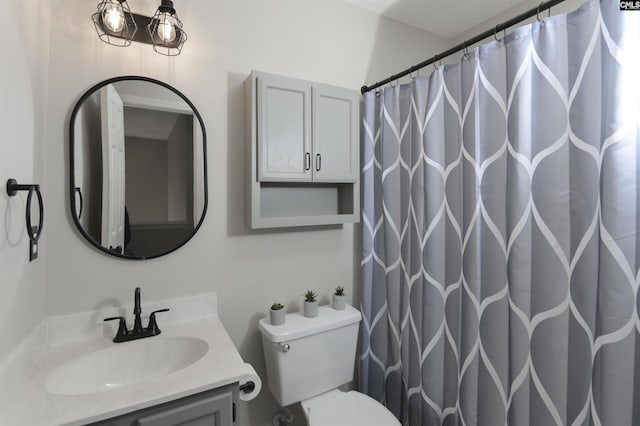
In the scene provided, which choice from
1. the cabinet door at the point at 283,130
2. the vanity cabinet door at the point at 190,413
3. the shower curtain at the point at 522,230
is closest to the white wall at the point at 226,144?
the cabinet door at the point at 283,130

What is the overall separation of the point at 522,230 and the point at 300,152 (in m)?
Answer: 1.02

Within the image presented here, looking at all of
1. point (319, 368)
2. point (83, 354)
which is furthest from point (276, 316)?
point (83, 354)

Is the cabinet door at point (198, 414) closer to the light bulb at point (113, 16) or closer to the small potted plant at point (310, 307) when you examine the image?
the small potted plant at point (310, 307)

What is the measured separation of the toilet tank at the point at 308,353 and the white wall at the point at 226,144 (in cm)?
18

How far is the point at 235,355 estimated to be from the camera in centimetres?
116

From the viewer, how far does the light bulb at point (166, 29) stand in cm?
132

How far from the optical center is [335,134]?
67.4 inches

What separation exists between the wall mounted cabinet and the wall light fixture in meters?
0.37

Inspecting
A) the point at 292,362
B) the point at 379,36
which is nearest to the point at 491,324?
the point at 292,362

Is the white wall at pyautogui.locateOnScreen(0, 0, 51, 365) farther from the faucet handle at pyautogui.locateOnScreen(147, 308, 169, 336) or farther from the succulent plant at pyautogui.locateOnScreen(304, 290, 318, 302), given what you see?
the succulent plant at pyautogui.locateOnScreen(304, 290, 318, 302)

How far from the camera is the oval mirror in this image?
129cm

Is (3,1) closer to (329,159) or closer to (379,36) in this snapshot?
(329,159)

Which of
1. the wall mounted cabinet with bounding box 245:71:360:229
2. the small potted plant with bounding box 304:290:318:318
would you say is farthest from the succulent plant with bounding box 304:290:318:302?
the wall mounted cabinet with bounding box 245:71:360:229

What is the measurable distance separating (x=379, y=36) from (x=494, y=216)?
1.41m
